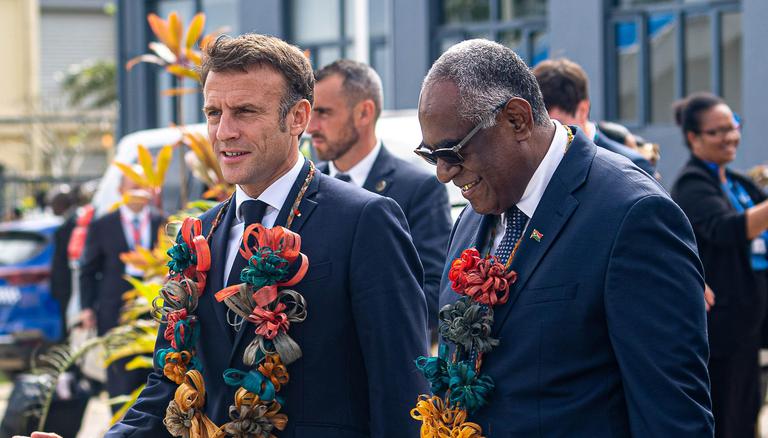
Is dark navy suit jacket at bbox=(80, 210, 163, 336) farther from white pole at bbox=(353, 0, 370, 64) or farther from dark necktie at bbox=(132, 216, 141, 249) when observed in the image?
white pole at bbox=(353, 0, 370, 64)

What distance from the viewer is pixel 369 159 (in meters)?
5.92

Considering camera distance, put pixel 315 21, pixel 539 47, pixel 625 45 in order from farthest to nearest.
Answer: pixel 315 21
pixel 539 47
pixel 625 45

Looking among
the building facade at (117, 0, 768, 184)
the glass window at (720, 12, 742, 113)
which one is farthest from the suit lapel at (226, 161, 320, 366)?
the glass window at (720, 12, 742, 113)

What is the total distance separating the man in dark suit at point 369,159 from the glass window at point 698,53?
1053 cm

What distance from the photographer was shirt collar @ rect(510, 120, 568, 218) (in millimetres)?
3100

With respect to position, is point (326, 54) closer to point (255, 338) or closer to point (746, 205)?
point (746, 205)

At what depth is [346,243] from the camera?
Result: 356 centimetres

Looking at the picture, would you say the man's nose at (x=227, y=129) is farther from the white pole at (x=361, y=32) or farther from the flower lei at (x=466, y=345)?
the white pole at (x=361, y=32)

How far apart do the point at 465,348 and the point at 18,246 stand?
11.6 m

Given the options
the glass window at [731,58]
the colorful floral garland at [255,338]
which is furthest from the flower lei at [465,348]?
the glass window at [731,58]

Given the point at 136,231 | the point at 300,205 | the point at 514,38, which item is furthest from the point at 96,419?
the point at 514,38

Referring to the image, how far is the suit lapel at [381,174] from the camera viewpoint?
5770mm

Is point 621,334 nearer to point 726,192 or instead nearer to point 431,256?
point 431,256

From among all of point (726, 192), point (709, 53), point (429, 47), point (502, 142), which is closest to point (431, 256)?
point (726, 192)
